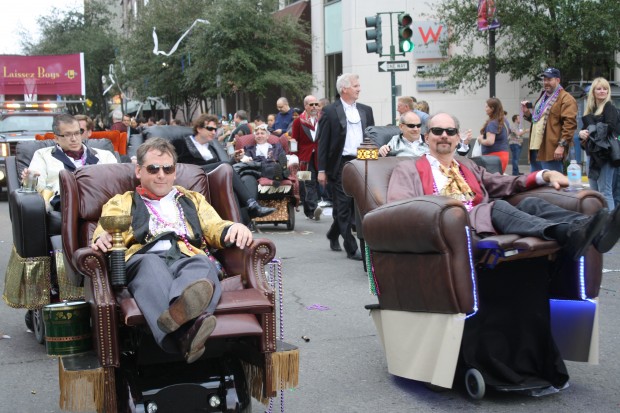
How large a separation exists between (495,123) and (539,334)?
786 centimetres

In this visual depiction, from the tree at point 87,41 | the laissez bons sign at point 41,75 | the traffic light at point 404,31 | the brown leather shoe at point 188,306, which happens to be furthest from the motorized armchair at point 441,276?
the tree at point 87,41

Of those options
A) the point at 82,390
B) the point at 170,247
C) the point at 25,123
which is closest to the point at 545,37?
the point at 25,123

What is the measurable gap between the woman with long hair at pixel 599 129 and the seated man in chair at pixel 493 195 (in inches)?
219

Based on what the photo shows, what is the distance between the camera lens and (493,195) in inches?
258

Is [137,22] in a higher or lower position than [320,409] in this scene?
higher

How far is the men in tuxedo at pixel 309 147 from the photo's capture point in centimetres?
1427

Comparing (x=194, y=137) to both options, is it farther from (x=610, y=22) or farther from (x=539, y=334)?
(x=610, y=22)

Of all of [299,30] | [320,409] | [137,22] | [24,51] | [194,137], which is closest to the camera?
[320,409]

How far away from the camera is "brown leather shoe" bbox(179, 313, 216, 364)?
14.5 feet

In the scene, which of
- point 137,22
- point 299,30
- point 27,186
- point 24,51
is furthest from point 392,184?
point 24,51

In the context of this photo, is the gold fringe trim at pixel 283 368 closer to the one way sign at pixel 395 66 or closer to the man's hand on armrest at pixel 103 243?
the man's hand on armrest at pixel 103 243

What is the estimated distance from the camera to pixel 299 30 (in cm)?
3234

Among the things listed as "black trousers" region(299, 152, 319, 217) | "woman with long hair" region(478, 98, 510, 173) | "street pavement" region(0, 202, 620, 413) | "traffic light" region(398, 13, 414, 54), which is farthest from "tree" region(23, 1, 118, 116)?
"street pavement" region(0, 202, 620, 413)

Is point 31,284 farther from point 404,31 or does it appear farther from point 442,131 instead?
point 404,31
